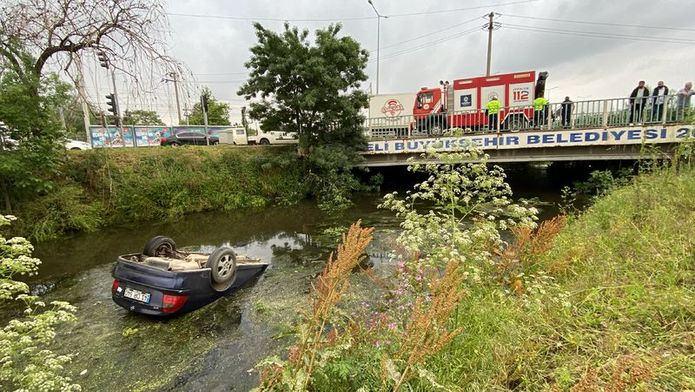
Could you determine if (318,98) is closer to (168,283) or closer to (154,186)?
(154,186)

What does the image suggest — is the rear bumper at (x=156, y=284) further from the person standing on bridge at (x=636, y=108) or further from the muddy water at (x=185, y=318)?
the person standing on bridge at (x=636, y=108)

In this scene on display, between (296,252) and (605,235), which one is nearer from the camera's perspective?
(605,235)

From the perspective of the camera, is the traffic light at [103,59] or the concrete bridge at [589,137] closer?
the traffic light at [103,59]

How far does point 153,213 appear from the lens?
35.5 feet

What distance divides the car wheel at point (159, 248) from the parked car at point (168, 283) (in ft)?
0.22

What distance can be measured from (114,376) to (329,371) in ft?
9.41

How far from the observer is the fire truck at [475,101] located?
13398mm

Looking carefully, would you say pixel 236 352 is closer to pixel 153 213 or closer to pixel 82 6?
pixel 82 6

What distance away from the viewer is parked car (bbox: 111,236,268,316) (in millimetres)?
4082

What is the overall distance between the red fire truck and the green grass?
9508 mm

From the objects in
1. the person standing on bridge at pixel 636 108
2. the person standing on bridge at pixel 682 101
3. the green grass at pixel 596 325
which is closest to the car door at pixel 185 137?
the green grass at pixel 596 325

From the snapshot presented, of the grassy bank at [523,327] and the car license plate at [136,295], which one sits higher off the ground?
the grassy bank at [523,327]

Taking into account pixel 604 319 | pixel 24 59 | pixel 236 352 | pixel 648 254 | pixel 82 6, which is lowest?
pixel 236 352

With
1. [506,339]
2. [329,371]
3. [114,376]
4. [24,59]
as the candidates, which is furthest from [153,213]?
[506,339]
